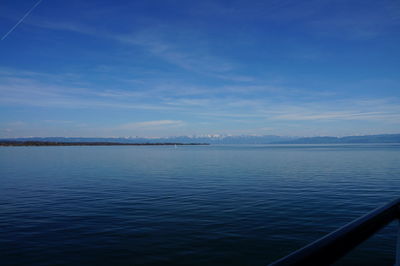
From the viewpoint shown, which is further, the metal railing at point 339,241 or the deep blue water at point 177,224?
the deep blue water at point 177,224

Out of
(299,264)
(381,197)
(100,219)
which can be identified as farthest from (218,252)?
(381,197)

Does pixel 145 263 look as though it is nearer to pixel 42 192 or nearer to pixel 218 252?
pixel 218 252

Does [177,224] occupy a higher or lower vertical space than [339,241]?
lower

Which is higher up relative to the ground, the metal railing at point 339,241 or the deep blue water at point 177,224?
the metal railing at point 339,241

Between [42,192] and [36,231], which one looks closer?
[36,231]

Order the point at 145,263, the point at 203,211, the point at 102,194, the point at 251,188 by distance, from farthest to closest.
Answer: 1. the point at 251,188
2. the point at 102,194
3. the point at 203,211
4. the point at 145,263

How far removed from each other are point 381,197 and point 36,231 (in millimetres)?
24077

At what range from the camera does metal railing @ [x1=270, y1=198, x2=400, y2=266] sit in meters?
2.18

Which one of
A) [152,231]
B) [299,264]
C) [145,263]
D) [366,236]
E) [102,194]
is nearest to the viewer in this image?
[299,264]

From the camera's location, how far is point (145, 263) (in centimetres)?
1077

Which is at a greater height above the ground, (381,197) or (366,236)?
(366,236)

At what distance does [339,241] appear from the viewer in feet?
8.59

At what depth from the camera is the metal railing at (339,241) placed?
218 centimetres

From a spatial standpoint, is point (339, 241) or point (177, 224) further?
point (177, 224)
